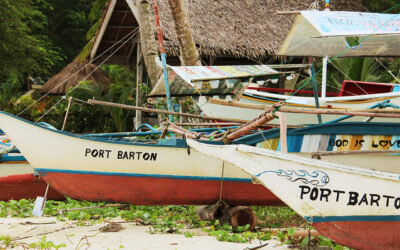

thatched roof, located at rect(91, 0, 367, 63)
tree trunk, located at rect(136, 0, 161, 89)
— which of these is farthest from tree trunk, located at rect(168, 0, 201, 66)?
thatched roof, located at rect(91, 0, 367, 63)

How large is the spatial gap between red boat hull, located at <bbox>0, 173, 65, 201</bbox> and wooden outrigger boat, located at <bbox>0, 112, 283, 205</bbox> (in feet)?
6.47

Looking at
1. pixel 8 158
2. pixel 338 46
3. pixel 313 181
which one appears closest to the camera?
pixel 313 181

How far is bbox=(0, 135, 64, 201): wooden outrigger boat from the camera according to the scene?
8531mm

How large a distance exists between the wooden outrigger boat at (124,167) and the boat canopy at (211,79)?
48.6 inches

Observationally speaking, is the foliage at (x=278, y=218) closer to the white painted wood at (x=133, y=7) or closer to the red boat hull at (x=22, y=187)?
the red boat hull at (x=22, y=187)

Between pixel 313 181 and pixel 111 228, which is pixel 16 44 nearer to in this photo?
pixel 111 228

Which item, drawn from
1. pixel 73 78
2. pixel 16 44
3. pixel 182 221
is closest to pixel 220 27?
pixel 73 78

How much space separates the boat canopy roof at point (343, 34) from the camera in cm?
706

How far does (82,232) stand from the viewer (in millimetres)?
6016

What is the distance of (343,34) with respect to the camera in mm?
6875

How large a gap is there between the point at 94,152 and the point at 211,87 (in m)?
1.98

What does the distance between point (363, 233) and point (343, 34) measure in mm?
3021

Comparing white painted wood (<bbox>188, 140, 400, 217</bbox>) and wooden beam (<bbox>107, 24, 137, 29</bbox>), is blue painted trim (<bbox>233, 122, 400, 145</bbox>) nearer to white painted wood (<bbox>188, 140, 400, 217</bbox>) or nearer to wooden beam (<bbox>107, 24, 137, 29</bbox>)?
white painted wood (<bbox>188, 140, 400, 217</bbox>)

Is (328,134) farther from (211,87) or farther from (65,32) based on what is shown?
(65,32)
